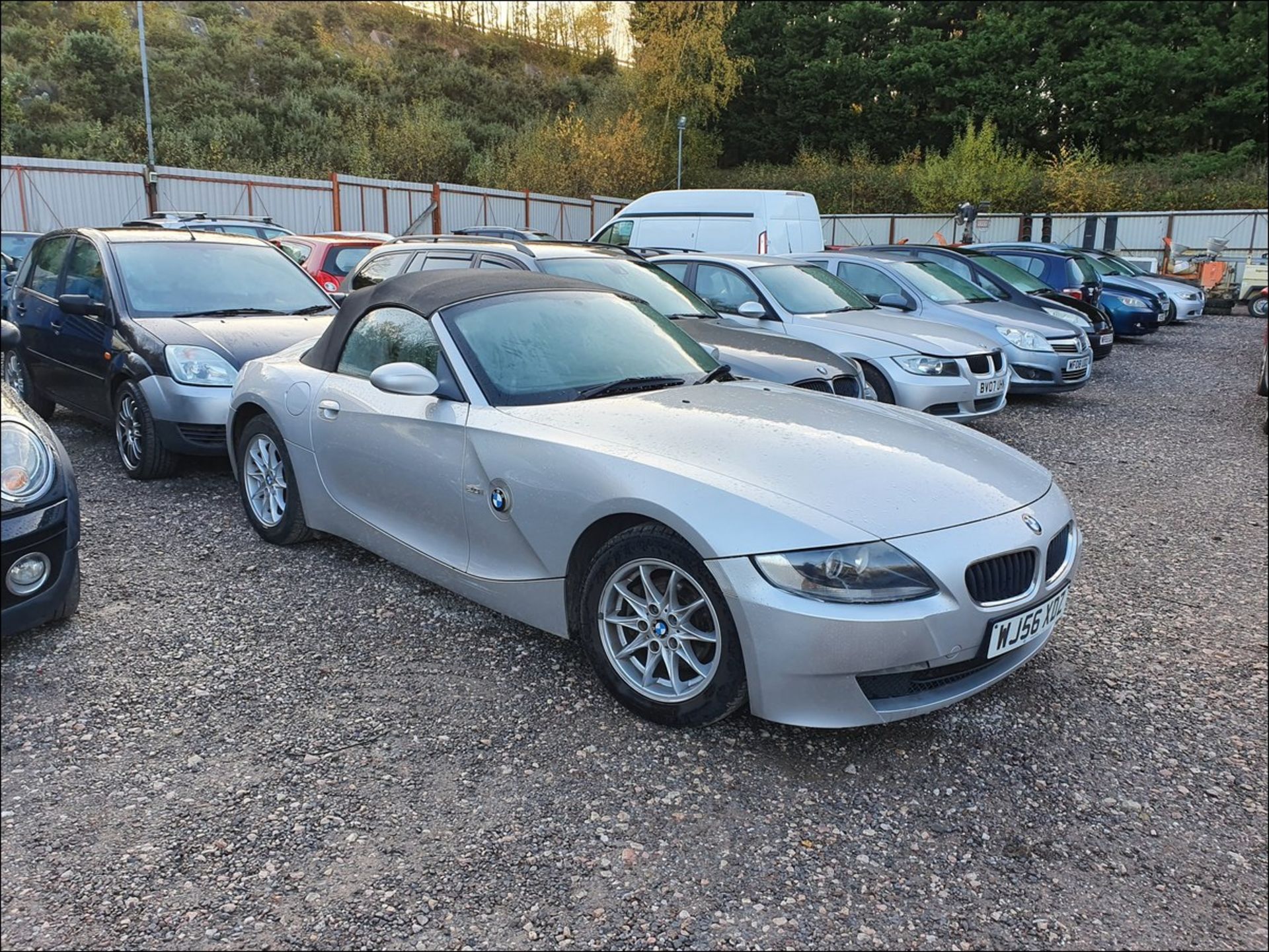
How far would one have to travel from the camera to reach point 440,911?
2273mm

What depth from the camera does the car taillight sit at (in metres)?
10.6

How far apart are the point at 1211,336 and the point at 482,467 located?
54.3 feet

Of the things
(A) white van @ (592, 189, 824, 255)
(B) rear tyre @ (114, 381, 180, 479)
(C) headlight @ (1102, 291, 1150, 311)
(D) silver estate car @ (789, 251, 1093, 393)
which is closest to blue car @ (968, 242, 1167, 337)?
(C) headlight @ (1102, 291, 1150, 311)

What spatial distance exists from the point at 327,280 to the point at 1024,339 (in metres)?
7.51

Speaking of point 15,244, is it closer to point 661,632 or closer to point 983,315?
point 983,315

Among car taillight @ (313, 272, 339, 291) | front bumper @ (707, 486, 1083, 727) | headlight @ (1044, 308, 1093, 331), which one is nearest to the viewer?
front bumper @ (707, 486, 1083, 727)

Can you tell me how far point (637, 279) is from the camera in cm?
734

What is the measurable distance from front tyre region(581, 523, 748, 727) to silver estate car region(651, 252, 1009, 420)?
15.0 feet

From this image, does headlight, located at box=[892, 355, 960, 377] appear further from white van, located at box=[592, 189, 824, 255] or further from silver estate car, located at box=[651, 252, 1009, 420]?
white van, located at box=[592, 189, 824, 255]

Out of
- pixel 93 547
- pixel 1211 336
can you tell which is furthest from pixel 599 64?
pixel 93 547

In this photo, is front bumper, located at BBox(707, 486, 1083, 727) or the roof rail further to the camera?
the roof rail

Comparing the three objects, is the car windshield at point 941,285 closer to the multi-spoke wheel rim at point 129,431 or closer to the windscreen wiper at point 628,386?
the windscreen wiper at point 628,386

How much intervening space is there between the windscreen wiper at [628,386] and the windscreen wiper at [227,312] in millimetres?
3735

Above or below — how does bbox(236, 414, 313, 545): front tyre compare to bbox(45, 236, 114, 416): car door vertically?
below
